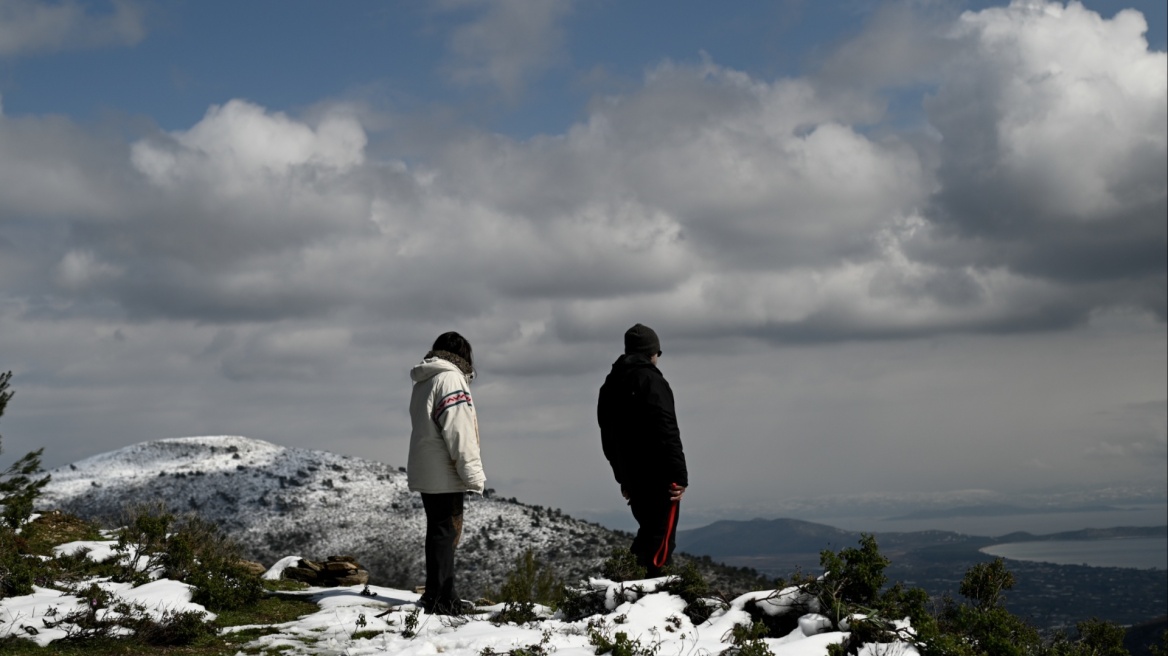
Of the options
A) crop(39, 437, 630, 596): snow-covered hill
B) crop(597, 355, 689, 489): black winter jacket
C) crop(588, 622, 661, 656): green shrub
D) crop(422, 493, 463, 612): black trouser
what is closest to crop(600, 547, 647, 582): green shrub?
crop(597, 355, 689, 489): black winter jacket

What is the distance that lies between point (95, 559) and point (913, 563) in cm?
19511

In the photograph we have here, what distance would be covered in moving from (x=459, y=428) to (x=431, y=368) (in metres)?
0.71

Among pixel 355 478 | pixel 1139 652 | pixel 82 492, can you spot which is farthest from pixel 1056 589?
pixel 82 492

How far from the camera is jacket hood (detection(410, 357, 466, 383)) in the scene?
31.3ft

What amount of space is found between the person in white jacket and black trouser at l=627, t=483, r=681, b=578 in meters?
1.64

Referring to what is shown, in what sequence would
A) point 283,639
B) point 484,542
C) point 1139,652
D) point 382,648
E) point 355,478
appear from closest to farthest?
point 382,648
point 283,639
point 484,542
point 355,478
point 1139,652

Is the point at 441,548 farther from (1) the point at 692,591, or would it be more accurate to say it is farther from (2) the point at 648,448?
(1) the point at 692,591

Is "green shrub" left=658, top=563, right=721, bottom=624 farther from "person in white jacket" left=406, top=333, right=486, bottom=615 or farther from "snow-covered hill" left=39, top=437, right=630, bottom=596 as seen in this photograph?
"snow-covered hill" left=39, top=437, right=630, bottom=596

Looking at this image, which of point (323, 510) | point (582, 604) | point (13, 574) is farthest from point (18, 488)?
point (323, 510)

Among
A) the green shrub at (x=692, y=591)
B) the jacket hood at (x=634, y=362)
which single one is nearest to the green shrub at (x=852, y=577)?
the green shrub at (x=692, y=591)

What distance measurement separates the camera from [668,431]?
9.29m

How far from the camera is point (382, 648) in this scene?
7961mm

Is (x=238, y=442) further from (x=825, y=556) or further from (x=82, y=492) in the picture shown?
(x=825, y=556)

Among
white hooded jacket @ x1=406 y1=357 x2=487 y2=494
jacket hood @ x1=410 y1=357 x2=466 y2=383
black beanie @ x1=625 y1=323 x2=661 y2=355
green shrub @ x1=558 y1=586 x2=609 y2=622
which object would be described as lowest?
green shrub @ x1=558 y1=586 x2=609 y2=622
